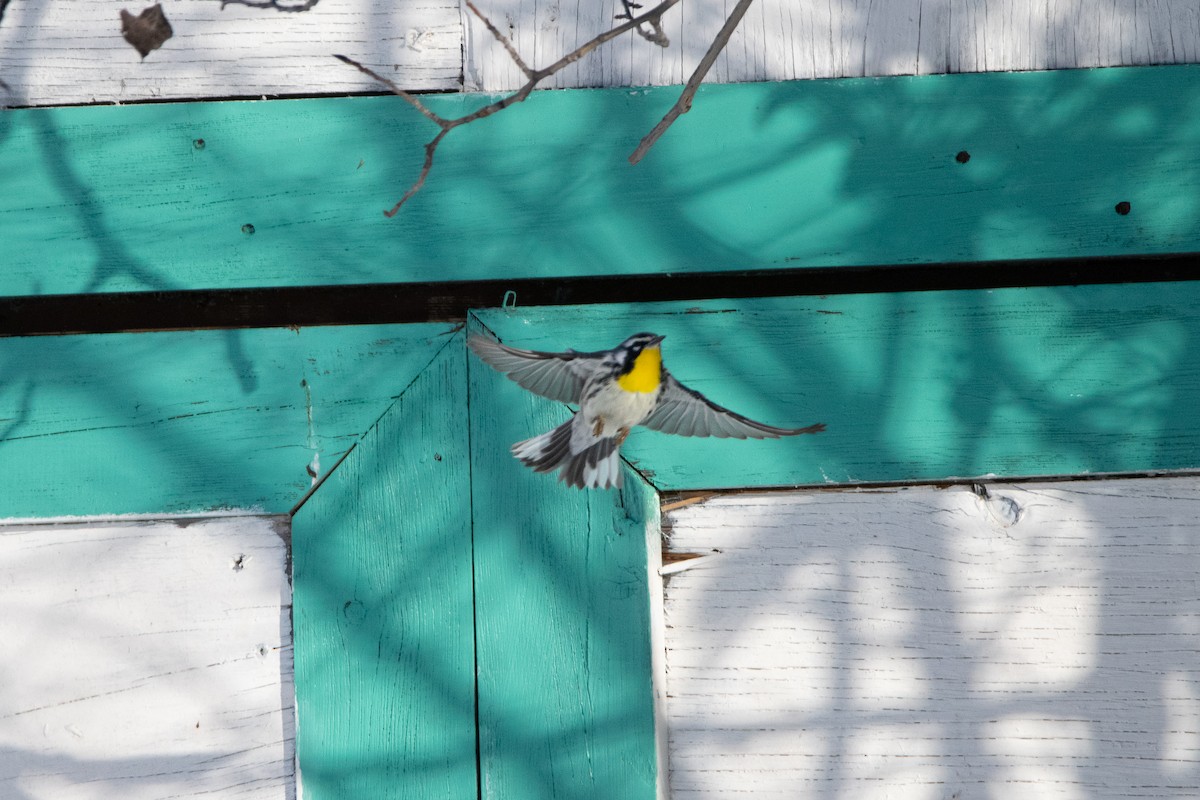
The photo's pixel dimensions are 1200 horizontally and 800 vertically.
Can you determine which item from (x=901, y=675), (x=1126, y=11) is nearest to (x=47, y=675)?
(x=901, y=675)

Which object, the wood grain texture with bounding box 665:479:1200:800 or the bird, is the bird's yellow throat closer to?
the bird

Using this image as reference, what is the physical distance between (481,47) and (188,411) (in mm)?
924

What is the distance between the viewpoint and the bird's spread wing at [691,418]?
1394 millimetres

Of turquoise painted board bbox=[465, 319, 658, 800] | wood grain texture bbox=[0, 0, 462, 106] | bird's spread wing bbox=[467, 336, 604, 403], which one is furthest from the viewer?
wood grain texture bbox=[0, 0, 462, 106]

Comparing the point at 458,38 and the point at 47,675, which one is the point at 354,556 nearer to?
the point at 47,675

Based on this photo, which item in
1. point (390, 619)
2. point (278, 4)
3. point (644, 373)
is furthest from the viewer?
point (278, 4)

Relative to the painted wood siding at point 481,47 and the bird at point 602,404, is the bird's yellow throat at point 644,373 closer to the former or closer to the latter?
the bird at point 602,404

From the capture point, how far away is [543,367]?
4.82ft

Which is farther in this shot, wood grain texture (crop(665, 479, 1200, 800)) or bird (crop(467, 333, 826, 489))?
wood grain texture (crop(665, 479, 1200, 800))


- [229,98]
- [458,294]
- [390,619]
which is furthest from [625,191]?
[390,619]

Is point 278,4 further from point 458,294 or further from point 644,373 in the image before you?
point 644,373

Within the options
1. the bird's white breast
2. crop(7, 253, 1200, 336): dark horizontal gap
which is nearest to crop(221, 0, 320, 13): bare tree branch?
crop(7, 253, 1200, 336): dark horizontal gap

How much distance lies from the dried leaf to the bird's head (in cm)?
114

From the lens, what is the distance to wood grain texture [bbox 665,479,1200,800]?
1588mm
